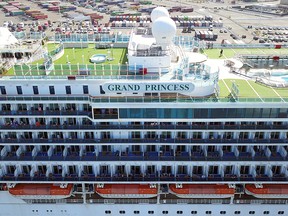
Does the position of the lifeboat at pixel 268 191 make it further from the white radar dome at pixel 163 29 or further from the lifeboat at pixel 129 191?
the white radar dome at pixel 163 29

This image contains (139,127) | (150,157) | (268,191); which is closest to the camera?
(139,127)

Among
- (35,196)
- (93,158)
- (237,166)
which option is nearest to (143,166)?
(93,158)

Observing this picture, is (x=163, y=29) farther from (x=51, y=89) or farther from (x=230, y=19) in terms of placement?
Result: (x=230, y=19)

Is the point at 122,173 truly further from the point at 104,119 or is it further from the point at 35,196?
the point at 35,196

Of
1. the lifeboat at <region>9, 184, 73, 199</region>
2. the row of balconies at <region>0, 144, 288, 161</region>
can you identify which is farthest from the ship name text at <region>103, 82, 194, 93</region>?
the lifeboat at <region>9, 184, 73, 199</region>

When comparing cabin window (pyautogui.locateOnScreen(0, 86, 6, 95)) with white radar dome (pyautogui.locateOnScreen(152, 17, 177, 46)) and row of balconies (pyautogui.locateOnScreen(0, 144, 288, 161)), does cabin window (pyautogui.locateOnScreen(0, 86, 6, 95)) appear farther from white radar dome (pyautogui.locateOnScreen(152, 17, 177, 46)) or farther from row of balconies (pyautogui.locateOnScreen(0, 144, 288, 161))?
white radar dome (pyautogui.locateOnScreen(152, 17, 177, 46))

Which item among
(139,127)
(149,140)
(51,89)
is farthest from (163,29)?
(51,89)
